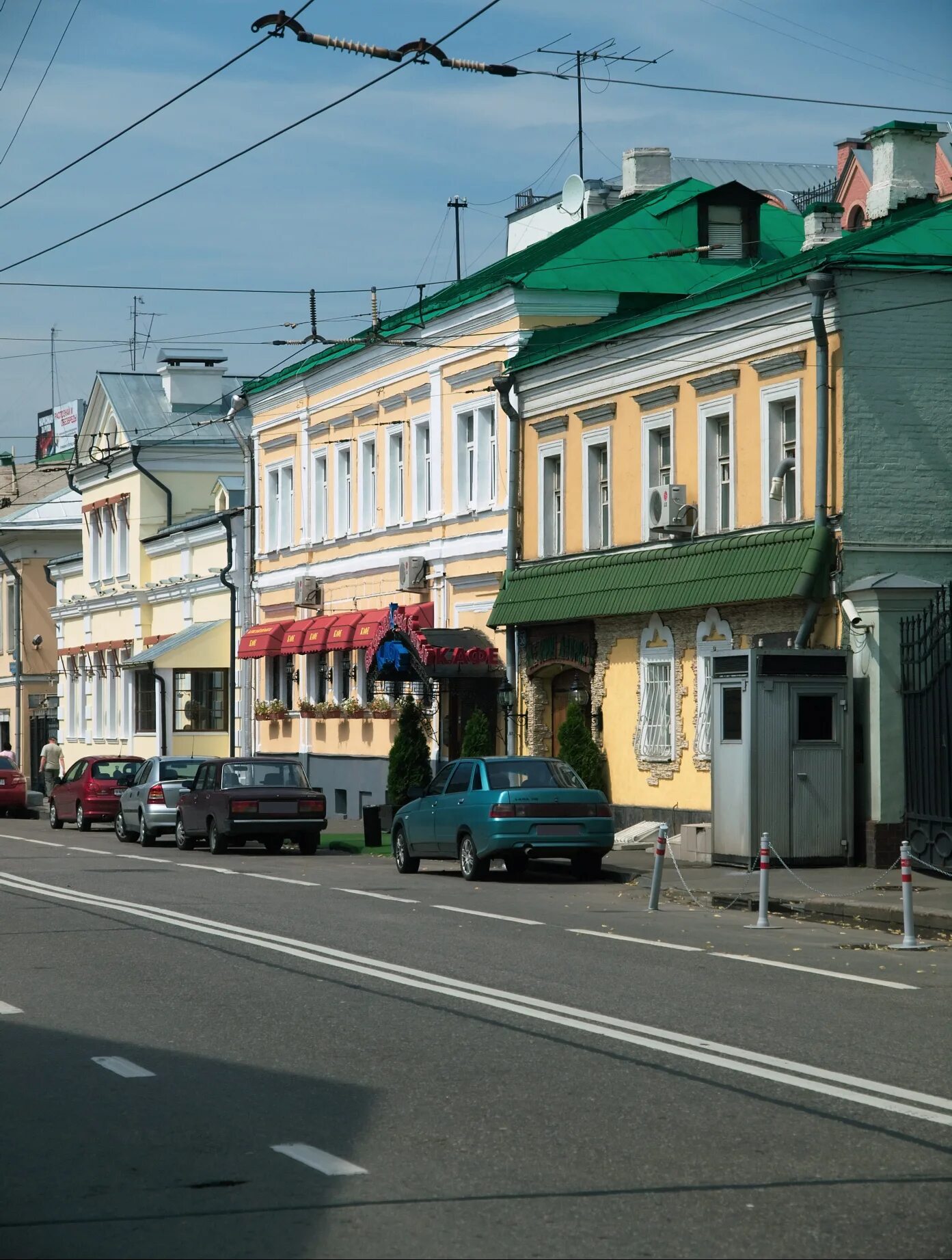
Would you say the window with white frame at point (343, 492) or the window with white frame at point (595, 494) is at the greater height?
the window with white frame at point (343, 492)

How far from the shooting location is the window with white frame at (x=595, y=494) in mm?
30359

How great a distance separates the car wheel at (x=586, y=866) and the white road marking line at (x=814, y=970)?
28.0 ft

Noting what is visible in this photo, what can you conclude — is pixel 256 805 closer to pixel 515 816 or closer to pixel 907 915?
pixel 515 816

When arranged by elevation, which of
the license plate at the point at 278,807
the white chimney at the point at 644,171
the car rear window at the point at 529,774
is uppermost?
the white chimney at the point at 644,171

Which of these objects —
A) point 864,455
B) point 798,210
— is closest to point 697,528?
point 864,455

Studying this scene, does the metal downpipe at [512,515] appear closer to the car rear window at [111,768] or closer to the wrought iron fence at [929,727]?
the car rear window at [111,768]

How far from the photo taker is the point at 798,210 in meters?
50.5

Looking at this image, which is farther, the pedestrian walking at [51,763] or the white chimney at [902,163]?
the pedestrian walking at [51,763]

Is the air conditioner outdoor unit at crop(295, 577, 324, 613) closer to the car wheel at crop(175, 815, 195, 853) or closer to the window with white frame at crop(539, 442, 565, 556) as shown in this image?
the window with white frame at crop(539, 442, 565, 556)

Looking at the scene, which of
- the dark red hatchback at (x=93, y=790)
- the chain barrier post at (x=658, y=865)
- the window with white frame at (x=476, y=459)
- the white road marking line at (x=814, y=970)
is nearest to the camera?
the white road marking line at (x=814, y=970)

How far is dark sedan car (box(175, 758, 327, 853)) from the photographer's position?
28.8 metres

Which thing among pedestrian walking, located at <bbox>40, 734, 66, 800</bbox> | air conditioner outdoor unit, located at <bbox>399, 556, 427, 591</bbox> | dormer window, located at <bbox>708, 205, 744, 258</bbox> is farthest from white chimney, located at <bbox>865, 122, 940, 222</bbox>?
pedestrian walking, located at <bbox>40, 734, 66, 800</bbox>

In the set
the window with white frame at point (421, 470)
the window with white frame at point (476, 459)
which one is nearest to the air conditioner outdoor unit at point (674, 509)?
the window with white frame at point (476, 459)

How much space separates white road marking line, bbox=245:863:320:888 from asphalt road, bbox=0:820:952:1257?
577 centimetres
